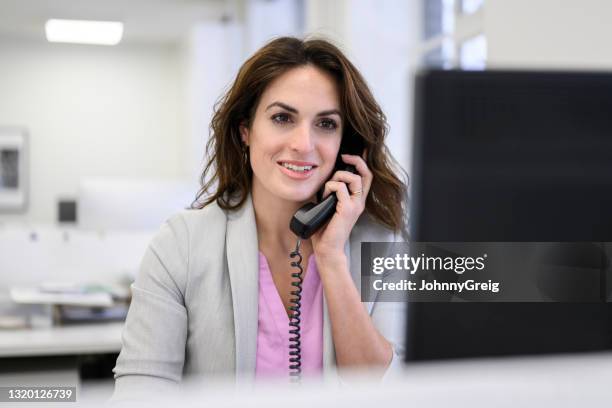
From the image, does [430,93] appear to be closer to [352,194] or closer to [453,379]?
[453,379]

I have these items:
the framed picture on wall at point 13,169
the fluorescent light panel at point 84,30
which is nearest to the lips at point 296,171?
the fluorescent light panel at point 84,30

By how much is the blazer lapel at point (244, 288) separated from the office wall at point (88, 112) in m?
5.89

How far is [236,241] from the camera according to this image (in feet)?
4.39

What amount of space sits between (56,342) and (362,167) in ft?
3.95

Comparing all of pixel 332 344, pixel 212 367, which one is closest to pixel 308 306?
pixel 332 344

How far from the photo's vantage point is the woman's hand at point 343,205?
136 cm

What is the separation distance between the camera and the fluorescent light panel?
15.0 feet

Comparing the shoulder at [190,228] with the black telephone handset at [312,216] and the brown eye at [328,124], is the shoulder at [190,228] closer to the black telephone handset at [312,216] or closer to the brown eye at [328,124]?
the black telephone handset at [312,216]

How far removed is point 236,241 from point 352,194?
0.27 metres

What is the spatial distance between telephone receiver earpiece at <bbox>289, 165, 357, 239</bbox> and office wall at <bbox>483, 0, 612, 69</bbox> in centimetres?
79

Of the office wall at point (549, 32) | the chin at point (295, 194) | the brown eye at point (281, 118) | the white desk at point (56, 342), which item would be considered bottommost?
the white desk at point (56, 342)

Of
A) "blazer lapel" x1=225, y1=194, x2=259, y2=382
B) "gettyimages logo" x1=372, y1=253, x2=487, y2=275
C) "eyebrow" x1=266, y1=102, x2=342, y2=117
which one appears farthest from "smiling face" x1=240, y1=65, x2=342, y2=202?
"gettyimages logo" x1=372, y1=253, x2=487, y2=275

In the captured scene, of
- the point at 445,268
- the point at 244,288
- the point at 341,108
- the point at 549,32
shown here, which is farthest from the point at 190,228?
the point at 549,32

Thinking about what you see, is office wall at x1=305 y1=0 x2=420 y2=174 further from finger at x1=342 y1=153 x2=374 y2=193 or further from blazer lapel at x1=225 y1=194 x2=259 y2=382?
blazer lapel at x1=225 y1=194 x2=259 y2=382
